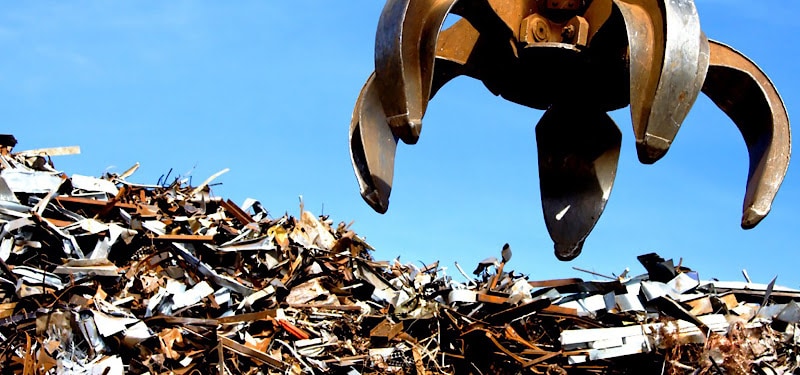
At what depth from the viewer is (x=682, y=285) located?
580 cm

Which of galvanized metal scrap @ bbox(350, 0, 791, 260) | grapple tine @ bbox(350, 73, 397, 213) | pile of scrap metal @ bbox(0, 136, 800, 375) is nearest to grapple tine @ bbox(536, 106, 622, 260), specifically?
galvanized metal scrap @ bbox(350, 0, 791, 260)

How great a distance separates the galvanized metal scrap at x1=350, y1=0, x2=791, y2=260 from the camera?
3805 mm

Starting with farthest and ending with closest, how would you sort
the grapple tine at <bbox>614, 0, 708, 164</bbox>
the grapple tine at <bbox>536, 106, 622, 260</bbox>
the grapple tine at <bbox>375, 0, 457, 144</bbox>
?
the grapple tine at <bbox>536, 106, 622, 260</bbox>
the grapple tine at <bbox>375, 0, 457, 144</bbox>
the grapple tine at <bbox>614, 0, 708, 164</bbox>

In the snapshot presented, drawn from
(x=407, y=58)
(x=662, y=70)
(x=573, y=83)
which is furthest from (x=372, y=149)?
(x=662, y=70)

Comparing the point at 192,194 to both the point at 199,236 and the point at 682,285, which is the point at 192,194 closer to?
the point at 199,236

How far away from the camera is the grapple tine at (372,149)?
14.3 ft

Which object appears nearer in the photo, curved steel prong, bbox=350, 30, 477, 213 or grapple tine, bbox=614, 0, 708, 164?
grapple tine, bbox=614, 0, 708, 164

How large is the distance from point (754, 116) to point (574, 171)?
1035mm

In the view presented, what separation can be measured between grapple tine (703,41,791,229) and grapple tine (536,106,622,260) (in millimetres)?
745

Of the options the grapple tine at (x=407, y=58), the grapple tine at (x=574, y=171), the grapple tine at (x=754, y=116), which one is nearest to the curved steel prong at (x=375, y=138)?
the grapple tine at (x=407, y=58)

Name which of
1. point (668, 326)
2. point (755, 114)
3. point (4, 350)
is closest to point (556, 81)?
point (755, 114)

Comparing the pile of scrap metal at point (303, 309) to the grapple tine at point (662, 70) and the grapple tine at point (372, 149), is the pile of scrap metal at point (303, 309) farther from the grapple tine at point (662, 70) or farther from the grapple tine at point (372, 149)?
the grapple tine at point (662, 70)

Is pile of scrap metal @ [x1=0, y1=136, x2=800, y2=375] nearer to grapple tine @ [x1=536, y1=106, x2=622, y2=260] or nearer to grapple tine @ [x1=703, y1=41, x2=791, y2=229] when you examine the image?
grapple tine @ [x1=536, y1=106, x2=622, y2=260]

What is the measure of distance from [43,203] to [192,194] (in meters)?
0.99
